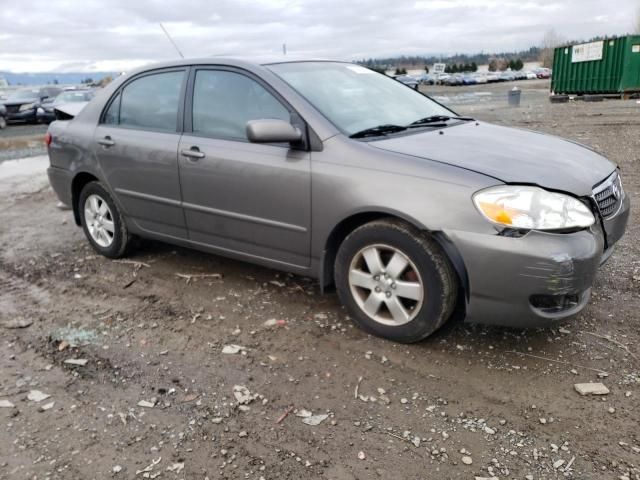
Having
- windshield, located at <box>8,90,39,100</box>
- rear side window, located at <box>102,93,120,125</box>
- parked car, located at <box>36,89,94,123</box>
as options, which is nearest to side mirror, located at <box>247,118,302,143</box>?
rear side window, located at <box>102,93,120,125</box>

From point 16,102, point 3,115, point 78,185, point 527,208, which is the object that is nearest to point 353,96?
point 527,208

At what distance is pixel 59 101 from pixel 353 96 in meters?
A: 20.1

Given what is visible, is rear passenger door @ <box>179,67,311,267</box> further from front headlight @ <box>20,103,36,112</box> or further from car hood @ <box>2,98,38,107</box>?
car hood @ <box>2,98,38,107</box>

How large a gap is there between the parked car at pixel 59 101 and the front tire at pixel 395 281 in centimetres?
1888

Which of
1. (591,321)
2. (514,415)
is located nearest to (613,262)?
(591,321)

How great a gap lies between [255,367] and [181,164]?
1.69 meters

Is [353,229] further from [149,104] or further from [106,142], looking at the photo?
[106,142]

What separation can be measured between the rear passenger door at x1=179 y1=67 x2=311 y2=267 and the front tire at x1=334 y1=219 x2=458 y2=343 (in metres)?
0.38

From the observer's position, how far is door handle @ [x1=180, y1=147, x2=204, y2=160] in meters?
4.00

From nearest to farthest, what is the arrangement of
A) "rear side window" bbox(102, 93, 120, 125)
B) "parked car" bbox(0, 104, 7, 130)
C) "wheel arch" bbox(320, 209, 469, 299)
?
"wheel arch" bbox(320, 209, 469, 299), "rear side window" bbox(102, 93, 120, 125), "parked car" bbox(0, 104, 7, 130)

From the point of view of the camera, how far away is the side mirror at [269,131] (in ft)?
11.1

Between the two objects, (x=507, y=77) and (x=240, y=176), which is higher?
(x=507, y=77)

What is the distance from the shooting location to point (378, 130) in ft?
12.0

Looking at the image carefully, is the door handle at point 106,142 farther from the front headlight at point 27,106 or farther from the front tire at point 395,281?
the front headlight at point 27,106
